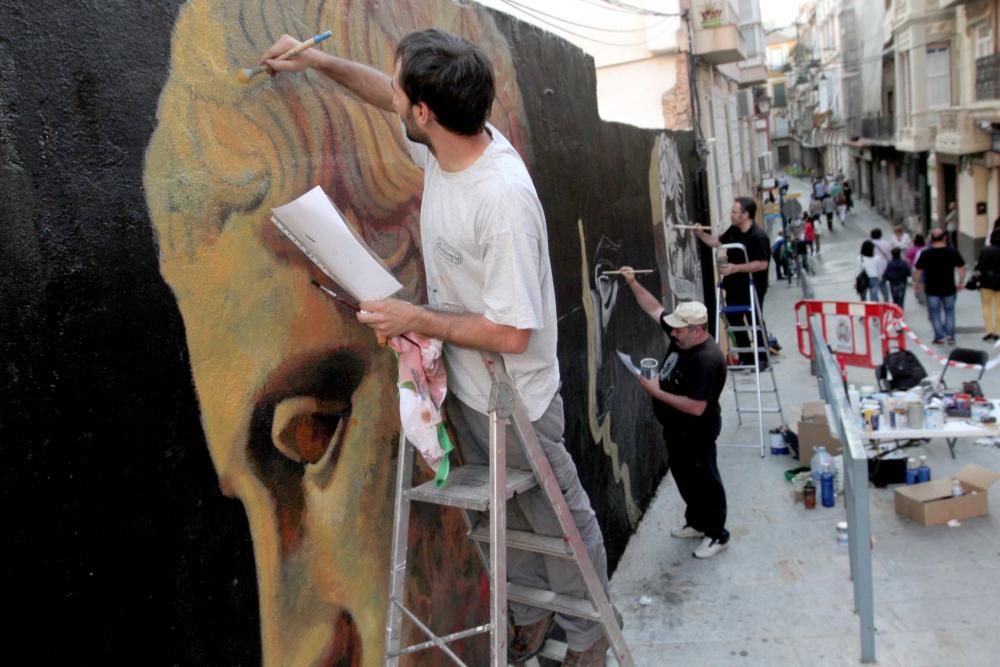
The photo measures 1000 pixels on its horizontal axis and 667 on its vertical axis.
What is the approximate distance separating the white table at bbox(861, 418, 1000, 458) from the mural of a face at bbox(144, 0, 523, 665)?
178 inches

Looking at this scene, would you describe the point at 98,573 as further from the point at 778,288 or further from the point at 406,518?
the point at 778,288

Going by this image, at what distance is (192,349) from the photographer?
2.15 m

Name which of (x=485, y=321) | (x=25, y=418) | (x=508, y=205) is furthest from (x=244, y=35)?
(x=25, y=418)

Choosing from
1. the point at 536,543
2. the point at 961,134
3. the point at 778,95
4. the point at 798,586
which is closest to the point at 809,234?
the point at 961,134

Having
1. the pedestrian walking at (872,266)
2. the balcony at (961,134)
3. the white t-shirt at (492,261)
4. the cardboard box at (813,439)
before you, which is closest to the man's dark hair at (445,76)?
the white t-shirt at (492,261)

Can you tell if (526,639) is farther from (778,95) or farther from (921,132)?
(778,95)

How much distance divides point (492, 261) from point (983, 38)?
24926 mm

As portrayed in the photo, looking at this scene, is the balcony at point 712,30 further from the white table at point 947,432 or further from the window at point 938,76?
the window at point 938,76

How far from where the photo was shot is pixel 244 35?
7.90 feet

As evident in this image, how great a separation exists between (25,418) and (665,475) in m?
6.99

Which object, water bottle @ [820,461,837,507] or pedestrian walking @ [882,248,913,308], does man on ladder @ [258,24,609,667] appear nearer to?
water bottle @ [820,461,837,507]

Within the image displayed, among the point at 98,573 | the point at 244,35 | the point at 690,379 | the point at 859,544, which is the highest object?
the point at 244,35

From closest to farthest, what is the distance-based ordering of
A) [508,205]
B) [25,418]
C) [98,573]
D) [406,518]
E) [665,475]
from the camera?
[25,418]
[98,573]
[508,205]
[406,518]
[665,475]

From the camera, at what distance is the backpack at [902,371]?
8.03 m
